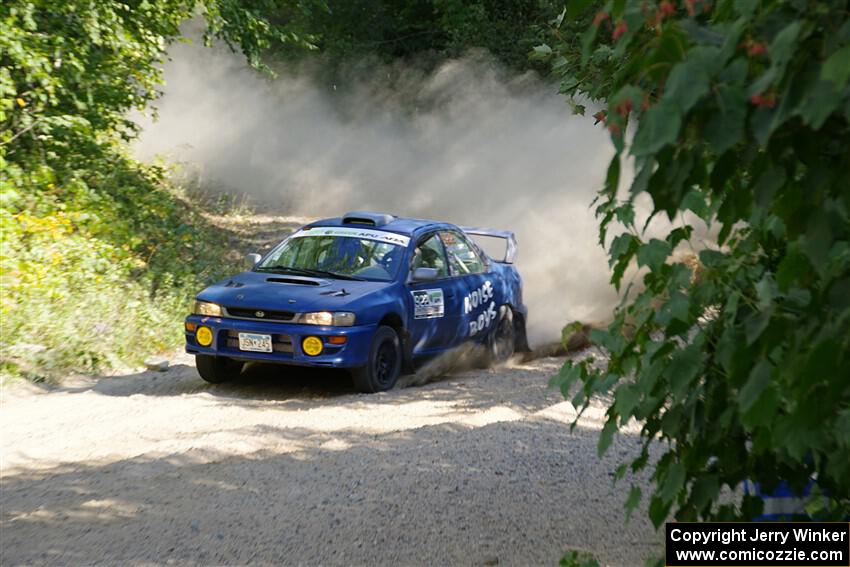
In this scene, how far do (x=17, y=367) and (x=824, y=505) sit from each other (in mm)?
8858

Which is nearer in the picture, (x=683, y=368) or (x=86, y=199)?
(x=683, y=368)

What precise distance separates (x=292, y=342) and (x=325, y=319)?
1.18 ft

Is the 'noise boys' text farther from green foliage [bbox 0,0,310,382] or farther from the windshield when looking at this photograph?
green foliage [bbox 0,0,310,382]

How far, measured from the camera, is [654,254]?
3326 mm

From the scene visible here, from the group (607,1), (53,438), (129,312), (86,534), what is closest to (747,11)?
(607,1)

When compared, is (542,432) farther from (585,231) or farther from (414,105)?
(414,105)

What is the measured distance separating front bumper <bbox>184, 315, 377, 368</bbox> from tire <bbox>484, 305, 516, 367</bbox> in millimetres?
2553

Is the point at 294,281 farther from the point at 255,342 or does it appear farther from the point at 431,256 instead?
the point at 431,256

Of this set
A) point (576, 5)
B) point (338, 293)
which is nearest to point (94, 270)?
point (338, 293)

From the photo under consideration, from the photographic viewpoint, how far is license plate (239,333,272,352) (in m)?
9.78

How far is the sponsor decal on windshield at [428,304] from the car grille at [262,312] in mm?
1462

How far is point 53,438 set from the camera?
8211 mm

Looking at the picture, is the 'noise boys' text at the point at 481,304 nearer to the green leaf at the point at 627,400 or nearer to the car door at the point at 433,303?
the car door at the point at 433,303

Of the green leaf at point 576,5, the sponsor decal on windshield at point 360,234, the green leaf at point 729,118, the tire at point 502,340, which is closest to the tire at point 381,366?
the sponsor decal on windshield at point 360,234
